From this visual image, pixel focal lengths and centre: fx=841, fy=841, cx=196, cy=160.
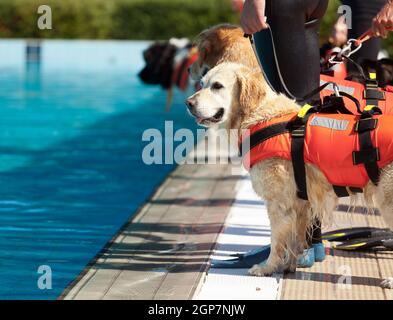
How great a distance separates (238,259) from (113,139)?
19.5 ft

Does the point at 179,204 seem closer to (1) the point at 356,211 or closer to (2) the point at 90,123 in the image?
(1) the point at 356,211

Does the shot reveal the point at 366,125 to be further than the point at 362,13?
No

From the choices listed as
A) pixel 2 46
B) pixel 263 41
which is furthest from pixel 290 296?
pixel 2 46

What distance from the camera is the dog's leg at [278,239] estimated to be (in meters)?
4.10

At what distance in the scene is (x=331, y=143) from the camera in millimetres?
3895

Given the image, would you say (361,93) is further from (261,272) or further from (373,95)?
(261,272)

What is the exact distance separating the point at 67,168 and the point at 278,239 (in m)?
4.48

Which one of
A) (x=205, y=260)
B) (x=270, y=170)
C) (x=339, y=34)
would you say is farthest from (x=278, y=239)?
(x=339, y=34)

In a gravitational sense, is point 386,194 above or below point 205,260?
above

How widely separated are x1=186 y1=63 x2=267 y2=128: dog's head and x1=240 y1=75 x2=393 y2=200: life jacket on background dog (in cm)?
14

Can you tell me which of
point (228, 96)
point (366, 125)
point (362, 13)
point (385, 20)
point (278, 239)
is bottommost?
point (278, 239)

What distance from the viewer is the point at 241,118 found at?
4.21 m

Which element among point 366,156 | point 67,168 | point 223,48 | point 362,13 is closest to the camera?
point 366,156

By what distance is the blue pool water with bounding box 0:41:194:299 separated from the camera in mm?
5258
